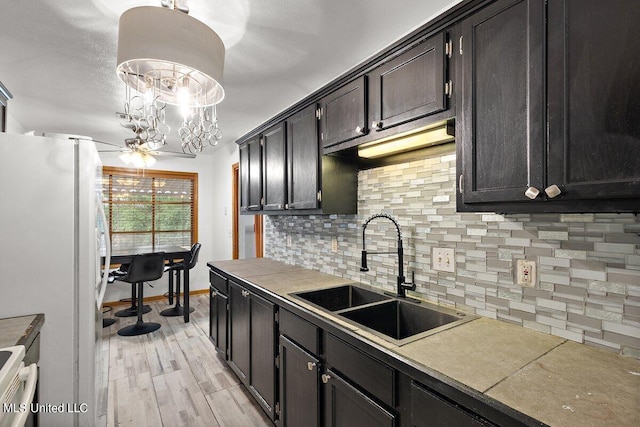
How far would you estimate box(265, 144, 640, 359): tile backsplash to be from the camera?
1.12 meters

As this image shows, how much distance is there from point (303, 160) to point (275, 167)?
0.49 metres

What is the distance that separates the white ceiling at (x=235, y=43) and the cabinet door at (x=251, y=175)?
18.8 inches

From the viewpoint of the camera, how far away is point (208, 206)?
5.39 meters

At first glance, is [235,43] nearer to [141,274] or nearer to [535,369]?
[535,369]

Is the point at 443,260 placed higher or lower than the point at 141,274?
higher

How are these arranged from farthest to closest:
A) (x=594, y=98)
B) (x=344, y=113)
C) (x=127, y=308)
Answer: (x=127, y=308) < (x=344, y=113) < (x=594, y=98)

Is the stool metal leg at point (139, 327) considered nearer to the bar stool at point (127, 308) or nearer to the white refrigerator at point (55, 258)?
the bar stool at point (127, 308)

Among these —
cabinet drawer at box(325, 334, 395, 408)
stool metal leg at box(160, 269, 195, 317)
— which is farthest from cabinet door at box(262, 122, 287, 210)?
stool metal leg at box(160, 269, 195, 317)

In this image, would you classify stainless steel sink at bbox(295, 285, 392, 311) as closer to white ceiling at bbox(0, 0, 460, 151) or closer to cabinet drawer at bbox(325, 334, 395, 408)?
cabinet drawer at bbox(325, 334, 395, 408)

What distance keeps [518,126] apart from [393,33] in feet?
3.13

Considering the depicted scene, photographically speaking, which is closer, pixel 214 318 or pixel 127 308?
pixel 214 318

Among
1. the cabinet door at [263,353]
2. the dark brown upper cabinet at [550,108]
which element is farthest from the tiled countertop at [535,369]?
the cabinet door at [263,353]

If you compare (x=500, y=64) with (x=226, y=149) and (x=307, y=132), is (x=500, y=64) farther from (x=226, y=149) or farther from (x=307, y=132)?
(x=226, y=149)

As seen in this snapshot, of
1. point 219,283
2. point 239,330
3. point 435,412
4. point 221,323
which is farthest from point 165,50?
point 221,323
